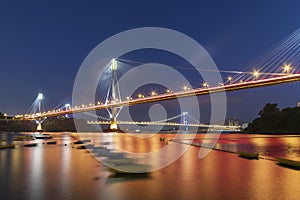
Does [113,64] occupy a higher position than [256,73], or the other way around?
[113,64]

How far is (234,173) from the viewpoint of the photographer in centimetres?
966

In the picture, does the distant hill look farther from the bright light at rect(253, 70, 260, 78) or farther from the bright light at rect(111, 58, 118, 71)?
the bright light at rect(111, 58, 118, 71)

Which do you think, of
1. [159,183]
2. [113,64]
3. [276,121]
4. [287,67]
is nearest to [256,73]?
[287,67]

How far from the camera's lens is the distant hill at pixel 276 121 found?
51469mm

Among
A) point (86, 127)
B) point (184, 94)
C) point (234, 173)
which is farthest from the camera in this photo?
point (86, 127)

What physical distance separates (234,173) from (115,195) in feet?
14.5

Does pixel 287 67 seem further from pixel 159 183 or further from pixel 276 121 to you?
pixel 276 121

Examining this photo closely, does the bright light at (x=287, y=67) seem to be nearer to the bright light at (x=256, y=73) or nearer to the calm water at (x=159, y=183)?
the bright light at (x=256, y=73)

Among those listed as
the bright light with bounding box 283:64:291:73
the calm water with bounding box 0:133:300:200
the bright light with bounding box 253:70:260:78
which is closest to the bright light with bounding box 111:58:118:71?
the bright light with bounding box 253:70:260:78

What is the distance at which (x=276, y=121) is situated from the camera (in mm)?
55188

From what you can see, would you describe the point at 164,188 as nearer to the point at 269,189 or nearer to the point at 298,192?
the point at 269,189

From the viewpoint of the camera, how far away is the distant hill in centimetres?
5147

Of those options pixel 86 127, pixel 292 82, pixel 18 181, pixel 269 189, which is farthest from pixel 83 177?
pixel 86 127

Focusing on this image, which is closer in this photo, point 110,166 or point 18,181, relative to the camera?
point 18,181
